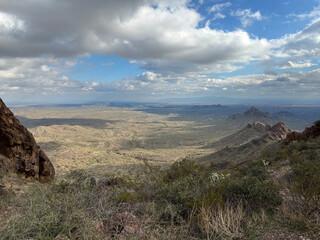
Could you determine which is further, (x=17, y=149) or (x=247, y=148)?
(x=247, y=148)

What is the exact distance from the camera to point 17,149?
14719 millimetres

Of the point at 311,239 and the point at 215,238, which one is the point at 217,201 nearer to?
the point at 215,238

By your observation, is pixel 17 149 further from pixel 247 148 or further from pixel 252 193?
pixel 247 148

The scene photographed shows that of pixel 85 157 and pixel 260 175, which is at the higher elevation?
pixel 260 175

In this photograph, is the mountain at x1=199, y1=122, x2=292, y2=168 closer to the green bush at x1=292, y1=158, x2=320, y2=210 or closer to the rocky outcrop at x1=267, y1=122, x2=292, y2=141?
the rocky outcrop at x1=267, y1=122, x2=292, y2=141

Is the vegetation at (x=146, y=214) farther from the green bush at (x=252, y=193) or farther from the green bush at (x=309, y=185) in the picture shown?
the green bush at (x=309, y=185)

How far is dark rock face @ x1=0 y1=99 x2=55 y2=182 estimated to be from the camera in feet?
46.1

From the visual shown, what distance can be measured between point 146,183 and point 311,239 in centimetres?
627

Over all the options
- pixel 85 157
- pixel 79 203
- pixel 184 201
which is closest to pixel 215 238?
pixel 184 201

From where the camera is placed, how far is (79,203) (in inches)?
205

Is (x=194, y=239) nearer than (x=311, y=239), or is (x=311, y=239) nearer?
(x=311, y=239)

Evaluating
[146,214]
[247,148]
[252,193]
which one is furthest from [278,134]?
[146,214]

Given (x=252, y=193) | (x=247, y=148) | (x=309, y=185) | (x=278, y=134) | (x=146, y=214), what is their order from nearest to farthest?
(x=146, y=214) < (x=309, y=185) < (x=252, y=193) < (x=247, y=148) < (x=278, y=134)

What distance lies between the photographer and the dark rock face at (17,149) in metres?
14.0
